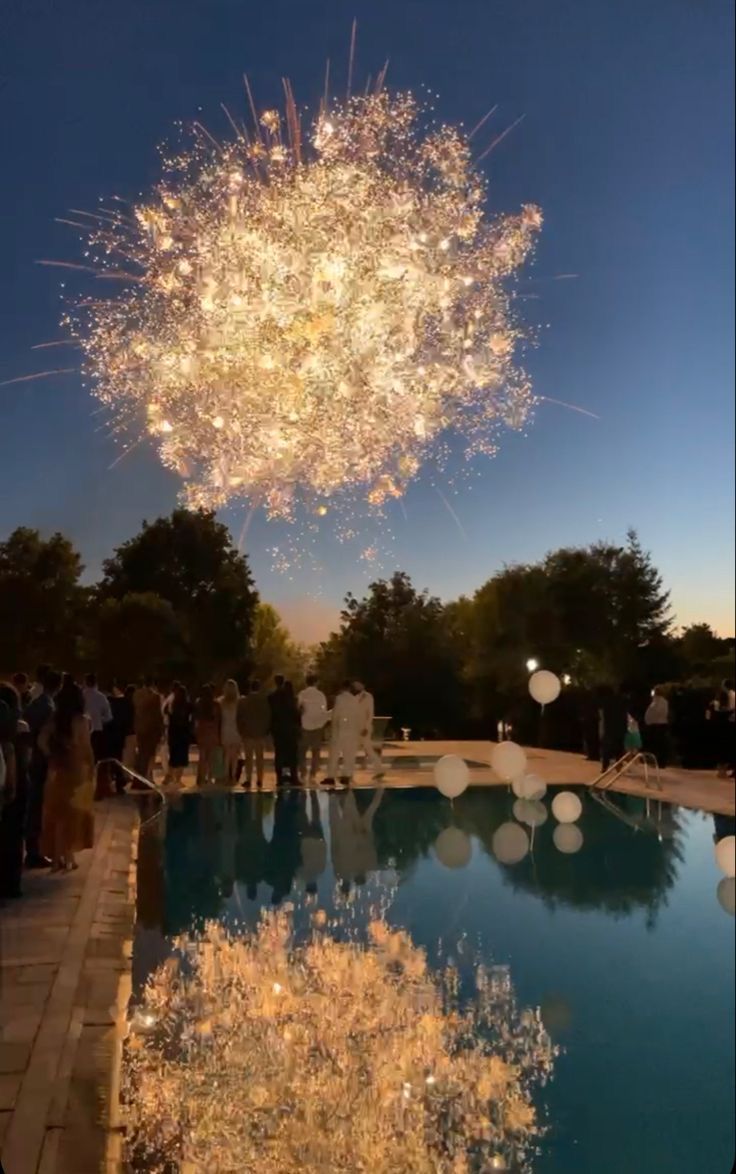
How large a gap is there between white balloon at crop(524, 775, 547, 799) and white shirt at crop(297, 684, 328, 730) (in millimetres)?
1108

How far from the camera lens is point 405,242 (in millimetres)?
3035

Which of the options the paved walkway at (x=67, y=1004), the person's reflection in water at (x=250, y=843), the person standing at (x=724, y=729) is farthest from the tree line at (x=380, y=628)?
the person standing at (x=724, y=729)

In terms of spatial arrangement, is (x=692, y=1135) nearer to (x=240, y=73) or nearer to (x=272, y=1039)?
(x=272, y=1039)

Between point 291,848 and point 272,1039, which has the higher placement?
point 291,848

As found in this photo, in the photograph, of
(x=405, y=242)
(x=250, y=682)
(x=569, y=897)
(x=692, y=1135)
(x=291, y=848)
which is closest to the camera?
(x=692, y=1135)

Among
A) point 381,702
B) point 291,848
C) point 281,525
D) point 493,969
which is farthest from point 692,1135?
point 281,525

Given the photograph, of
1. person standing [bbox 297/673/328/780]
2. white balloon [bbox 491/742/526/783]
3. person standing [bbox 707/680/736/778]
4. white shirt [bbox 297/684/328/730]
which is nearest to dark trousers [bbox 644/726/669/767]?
person standing [bbox 707/680/736/778]

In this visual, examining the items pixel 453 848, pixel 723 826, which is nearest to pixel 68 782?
pixel 453 848

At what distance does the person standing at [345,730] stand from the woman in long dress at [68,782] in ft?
2.40

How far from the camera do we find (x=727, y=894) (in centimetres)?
414

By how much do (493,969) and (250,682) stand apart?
1.35 m

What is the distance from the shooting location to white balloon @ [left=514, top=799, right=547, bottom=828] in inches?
137

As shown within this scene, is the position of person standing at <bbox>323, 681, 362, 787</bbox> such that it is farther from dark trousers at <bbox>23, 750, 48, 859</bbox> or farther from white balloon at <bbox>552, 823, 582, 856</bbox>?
white balloon at <bbox>552, 823, 582, 856</bbox>

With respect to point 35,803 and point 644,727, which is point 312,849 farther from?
point 644,727
